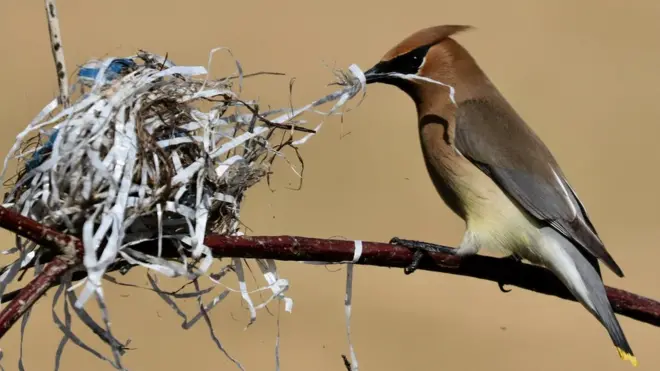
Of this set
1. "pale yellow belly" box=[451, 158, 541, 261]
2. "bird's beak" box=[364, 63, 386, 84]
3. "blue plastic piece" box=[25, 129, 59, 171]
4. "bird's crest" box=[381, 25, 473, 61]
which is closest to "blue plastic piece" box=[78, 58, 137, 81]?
"blue plastic piece" box=[25, 129, 59, 171]

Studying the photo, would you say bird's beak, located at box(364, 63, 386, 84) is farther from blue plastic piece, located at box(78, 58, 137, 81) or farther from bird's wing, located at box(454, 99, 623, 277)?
blue plastic piece, located at box(78, 58, 137, 81)

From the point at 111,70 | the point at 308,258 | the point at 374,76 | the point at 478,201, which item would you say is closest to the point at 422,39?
the point at 374,76

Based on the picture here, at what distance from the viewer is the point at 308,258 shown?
2689mm

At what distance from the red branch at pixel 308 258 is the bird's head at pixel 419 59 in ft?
3.00

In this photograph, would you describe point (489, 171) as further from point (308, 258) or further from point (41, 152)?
point (41, 152)

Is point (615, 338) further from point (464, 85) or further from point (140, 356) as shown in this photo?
point (140, 356)

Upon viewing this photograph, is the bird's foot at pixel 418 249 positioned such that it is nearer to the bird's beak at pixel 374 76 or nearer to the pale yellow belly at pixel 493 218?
the pale yellow belly at pixel 493 218

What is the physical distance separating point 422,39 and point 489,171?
574 millimetres

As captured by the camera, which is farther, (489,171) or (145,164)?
(489,171)

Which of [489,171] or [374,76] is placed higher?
[374,76]

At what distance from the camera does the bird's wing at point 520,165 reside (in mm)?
4016

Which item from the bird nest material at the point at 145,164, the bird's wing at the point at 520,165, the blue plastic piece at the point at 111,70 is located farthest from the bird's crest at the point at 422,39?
the blue plastic piece at the point at 111,70

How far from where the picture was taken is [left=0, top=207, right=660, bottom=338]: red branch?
231 cm

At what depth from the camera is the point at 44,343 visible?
750cm
